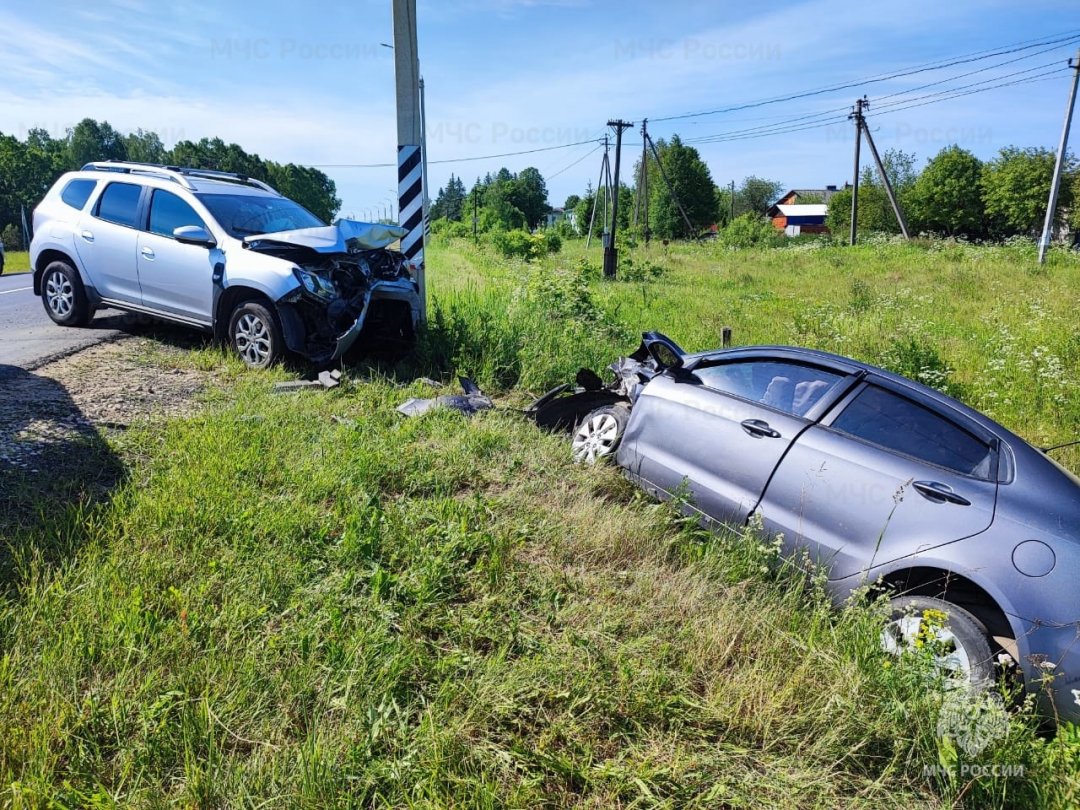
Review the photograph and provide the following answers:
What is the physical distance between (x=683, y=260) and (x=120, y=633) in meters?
27.5

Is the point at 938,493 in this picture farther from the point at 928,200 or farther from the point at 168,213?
the point at 928,200

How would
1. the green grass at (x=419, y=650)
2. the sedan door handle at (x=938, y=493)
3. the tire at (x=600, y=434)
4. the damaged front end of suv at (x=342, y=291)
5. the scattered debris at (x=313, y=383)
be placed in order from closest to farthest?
the green grass at (x=419, y=650), the sedan door handle at (x=938, y=493), the tire at (x=600, y=434), the scattered debris at (x=313, y=383), the damaged front end of suv at (x=342, y=291)

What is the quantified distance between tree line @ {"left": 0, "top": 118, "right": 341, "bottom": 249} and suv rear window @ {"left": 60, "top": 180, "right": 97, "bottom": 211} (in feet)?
144

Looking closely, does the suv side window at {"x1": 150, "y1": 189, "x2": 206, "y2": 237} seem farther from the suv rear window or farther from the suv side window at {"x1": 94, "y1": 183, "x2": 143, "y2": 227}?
the suv rear window

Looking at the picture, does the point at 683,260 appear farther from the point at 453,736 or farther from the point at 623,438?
the point at 453,736

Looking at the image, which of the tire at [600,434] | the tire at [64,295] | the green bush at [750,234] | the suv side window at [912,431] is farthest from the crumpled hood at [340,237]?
the green bush at [750,234]

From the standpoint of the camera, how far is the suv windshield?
6945 millimetres

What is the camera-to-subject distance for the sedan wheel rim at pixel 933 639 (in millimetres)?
2720

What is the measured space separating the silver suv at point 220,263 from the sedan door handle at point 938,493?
5.11 metres

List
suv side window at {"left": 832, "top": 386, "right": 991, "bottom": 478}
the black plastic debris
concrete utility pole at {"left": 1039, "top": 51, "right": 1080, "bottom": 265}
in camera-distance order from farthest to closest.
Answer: concrete utility pole at {"left": 1039, "top": 51, "right": 1080, "bottom": 265}, the black plastic debris, suv side window at {"left": 832, "top": 386, "right": 991, "bottom": 478}

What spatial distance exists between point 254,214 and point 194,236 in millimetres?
933

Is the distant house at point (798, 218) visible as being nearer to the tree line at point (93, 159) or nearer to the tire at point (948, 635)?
the tree line at point (93, 159)

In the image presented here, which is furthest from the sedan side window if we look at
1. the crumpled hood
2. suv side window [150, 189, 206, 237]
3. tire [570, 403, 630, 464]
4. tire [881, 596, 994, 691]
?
suv side window [150, 189, 206, 237]

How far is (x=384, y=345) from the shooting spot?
25.0ft
